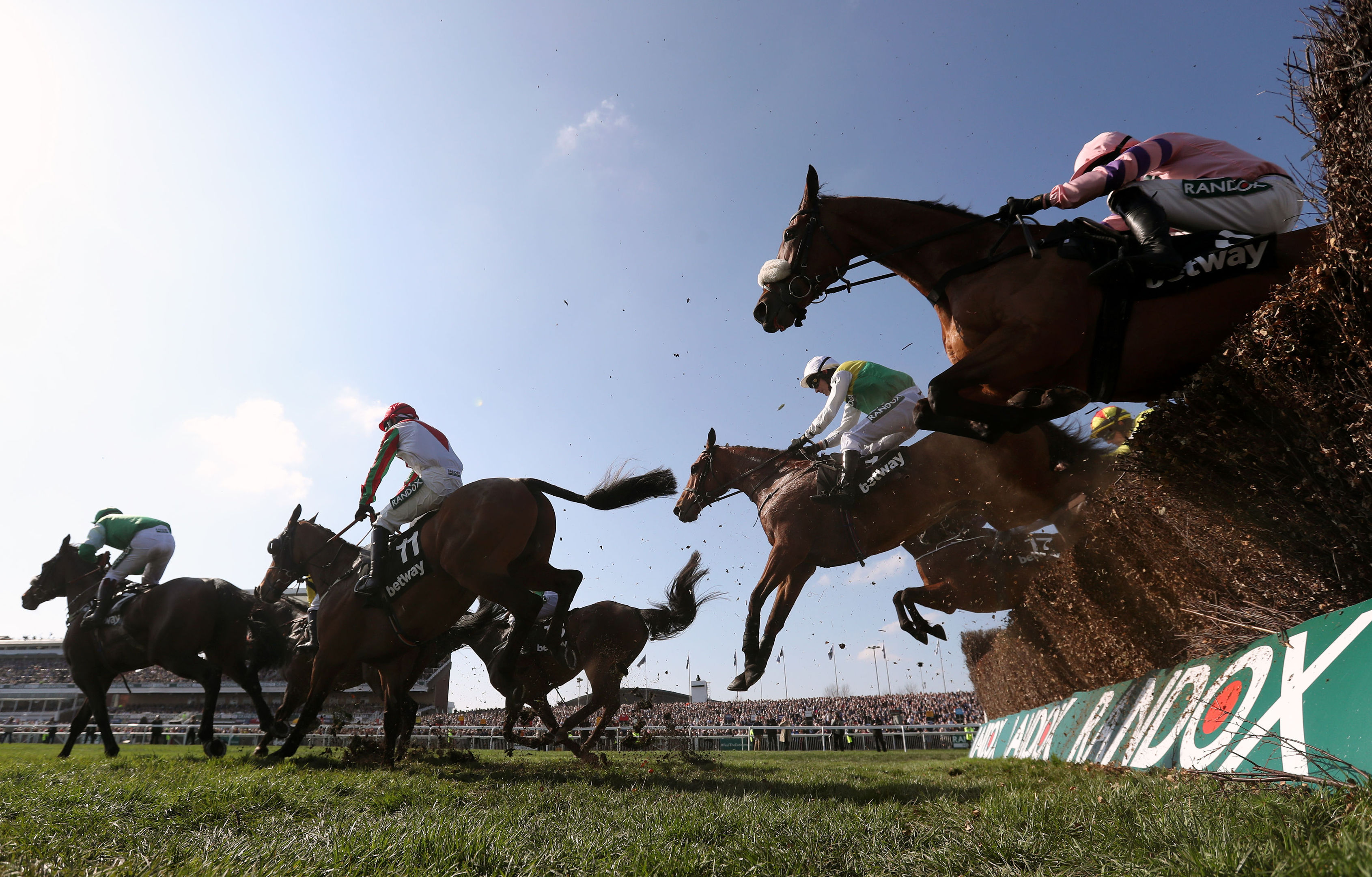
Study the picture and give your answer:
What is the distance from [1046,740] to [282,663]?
974 cm

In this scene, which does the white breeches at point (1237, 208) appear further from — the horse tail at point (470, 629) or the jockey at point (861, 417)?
the horse tail at point (470, 629)

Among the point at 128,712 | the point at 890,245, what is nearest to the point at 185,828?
the point at 890,245

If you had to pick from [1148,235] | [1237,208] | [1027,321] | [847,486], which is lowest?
[847,486]

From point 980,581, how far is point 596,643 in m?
4.61

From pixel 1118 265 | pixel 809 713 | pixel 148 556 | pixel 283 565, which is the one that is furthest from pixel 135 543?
pixel 809 713

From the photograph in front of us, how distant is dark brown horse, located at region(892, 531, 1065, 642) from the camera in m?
6.85

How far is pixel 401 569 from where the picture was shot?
20.9 feet

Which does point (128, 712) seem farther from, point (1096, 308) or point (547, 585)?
point (1096, 308)

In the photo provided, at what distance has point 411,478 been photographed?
21.4 feet

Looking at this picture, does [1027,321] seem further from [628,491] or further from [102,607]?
[102,607]

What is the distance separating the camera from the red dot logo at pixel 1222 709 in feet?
10.5

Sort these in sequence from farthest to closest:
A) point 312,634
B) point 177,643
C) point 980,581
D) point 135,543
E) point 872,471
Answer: point 135,543
point 177,643
point 312,634
point 980,581
point 872,471

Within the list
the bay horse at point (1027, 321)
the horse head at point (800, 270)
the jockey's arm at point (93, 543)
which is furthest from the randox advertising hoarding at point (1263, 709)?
the jockey's arm at point (93, 543)

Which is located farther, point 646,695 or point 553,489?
point 646,695
